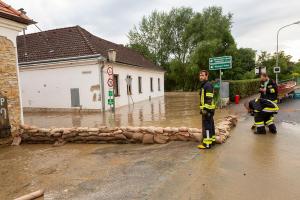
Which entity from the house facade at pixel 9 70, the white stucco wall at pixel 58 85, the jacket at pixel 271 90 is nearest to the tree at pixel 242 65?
the white stucco wall at pixel 58 85

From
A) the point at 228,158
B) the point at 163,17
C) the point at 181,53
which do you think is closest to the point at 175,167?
the point at 228,158

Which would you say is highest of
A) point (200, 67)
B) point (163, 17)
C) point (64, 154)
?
point (163, 17)

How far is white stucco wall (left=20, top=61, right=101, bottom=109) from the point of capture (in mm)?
15719

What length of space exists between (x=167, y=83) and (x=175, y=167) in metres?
38.2

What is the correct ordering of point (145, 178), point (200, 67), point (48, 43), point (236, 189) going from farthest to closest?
→ point (200, 67) → point (48, 43) → point (145, 178) → point (236, 189)

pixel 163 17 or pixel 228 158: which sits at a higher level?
pixel 163 17

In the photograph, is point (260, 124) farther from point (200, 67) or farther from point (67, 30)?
point (200, 67)

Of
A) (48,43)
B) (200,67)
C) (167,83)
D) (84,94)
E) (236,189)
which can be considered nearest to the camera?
(236,189)

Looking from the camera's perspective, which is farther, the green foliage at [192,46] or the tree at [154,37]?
the tree at [154,37]

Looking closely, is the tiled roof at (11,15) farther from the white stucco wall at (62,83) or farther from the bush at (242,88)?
the bush at (242,88)

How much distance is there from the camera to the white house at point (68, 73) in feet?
51.2

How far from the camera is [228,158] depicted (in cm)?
561

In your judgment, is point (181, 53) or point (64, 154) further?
Result: point (181, 53)

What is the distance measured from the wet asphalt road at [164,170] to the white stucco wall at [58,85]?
8.28 metres
